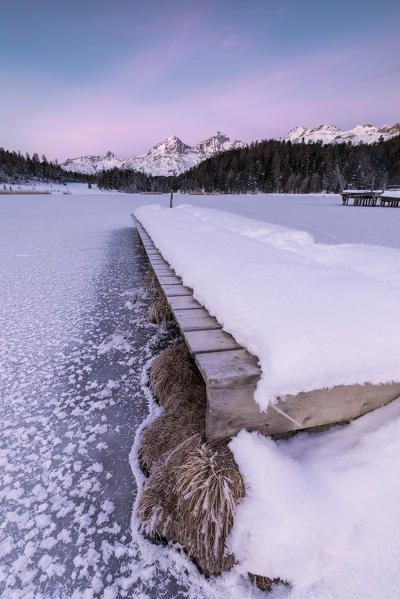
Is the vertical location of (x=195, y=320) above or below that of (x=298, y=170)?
below

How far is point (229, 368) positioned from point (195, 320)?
65 cm

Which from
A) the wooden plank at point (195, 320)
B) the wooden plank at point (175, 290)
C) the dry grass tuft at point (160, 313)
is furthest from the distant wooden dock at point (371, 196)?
the wooden plank at point (195, 320)

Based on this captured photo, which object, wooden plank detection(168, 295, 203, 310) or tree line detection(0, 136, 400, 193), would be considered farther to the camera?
tree line detection(0, 136, 400, 193)

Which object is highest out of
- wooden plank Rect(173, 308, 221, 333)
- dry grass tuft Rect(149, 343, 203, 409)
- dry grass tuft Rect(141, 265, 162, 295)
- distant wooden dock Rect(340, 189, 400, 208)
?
distant wooden dock Rect(340, 189, 400, 208)

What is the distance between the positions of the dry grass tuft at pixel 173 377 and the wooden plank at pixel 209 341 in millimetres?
678

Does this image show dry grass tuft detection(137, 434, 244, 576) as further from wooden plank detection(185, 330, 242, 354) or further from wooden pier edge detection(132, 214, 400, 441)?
wooden plank detection(185, 330, 242, 354)

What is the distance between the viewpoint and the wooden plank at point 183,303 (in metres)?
2.18

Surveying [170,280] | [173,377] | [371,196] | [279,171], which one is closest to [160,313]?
[170,280]

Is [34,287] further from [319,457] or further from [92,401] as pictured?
[319,457]

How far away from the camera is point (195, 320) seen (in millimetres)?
1903

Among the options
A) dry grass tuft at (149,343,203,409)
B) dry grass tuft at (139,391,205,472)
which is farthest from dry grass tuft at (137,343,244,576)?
dry grass tuft at (149,343,203,409)

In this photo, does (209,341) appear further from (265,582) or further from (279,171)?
(279,171)

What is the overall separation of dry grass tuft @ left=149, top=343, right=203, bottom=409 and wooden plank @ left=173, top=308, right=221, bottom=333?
566 mm

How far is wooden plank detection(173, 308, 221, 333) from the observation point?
1777mm
